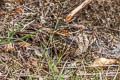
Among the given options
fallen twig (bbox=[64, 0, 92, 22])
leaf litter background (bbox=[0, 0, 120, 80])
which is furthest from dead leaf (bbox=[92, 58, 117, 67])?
fallen twig (bbox=[64, 0, 92, 22])

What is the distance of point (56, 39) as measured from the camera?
2.14 metres

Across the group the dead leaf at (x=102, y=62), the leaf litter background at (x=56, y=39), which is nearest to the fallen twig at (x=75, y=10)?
the leaf litter background at (x=56, y=39)

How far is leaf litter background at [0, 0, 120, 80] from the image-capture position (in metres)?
1.91

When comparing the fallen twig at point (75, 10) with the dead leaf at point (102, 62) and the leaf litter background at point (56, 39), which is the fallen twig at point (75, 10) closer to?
the leaf litter background at point (56, 39)

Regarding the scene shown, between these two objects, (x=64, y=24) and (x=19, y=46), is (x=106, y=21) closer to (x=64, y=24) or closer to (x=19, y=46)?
(x=64, y=24)

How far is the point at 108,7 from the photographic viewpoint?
8.04 ft

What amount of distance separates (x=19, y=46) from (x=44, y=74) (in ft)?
1.05

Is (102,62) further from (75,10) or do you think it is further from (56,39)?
(75,10)

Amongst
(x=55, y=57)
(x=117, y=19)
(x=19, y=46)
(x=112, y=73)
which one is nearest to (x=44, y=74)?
(x=55, y=57)

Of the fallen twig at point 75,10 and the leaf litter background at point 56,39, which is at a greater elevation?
the fallen twig at point 75,10

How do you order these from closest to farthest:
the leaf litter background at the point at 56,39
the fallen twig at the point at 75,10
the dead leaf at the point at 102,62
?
the leaf litter background at the point at 56,39 < the dead leaf at the point at 102,62 < the fallen twig at the point at 75,10

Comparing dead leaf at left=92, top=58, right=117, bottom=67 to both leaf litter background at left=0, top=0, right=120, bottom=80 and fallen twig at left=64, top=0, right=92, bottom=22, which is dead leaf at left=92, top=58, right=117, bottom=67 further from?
fallen twig at left=64, top=0, right=92, bottom=22

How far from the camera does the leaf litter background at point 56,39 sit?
1914 millimetres

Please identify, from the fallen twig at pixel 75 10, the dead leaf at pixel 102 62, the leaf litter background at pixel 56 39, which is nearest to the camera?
the leaf litter background at pixel 56 39
